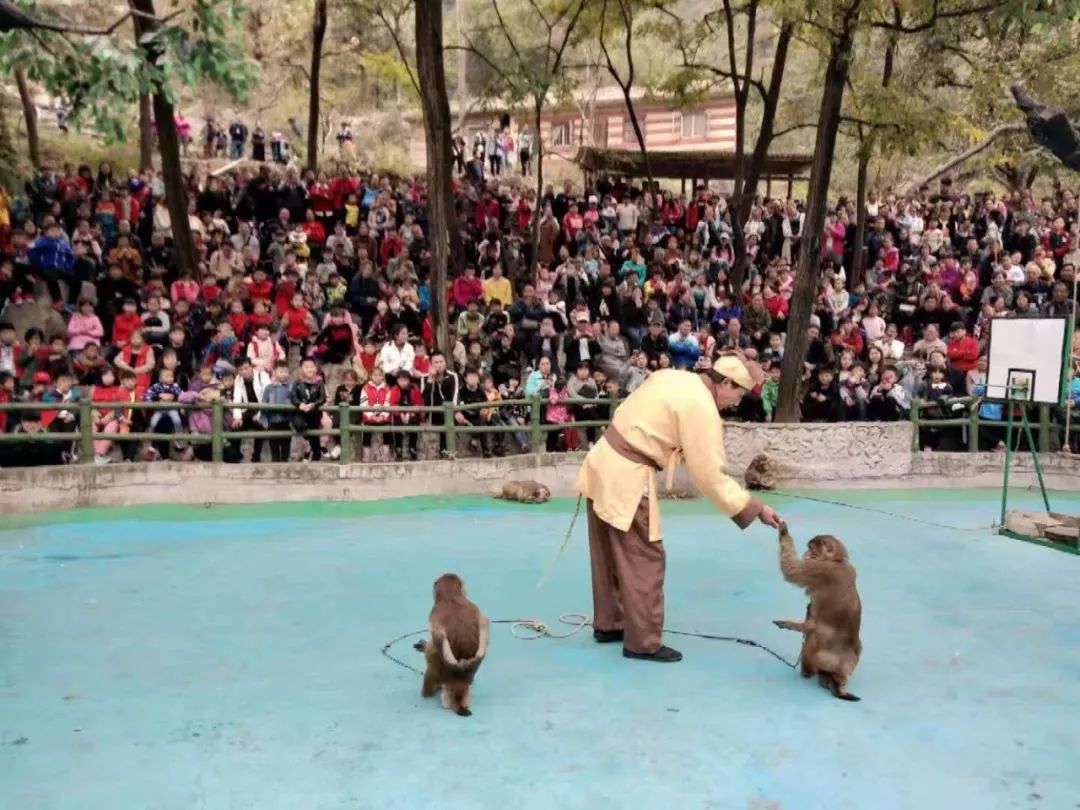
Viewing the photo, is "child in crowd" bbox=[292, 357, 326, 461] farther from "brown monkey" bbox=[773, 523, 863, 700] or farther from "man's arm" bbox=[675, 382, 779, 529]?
"brown monkey" bbox=[773, 523, 863, 700]

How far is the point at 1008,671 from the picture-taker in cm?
622

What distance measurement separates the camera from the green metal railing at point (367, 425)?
10.4m

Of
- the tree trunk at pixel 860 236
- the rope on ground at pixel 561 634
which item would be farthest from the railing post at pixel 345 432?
the tree trunk at pixel 860 236

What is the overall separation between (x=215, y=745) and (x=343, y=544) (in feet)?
14.0

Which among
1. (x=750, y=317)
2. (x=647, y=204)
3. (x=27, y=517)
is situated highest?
(x=647, y=204)

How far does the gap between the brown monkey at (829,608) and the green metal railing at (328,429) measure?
6042mm

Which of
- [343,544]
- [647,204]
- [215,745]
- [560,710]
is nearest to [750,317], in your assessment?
[647,204]

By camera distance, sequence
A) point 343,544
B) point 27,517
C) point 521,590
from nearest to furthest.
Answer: point 521,590
point 343,544
point 27,517

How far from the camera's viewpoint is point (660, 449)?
6203 mm

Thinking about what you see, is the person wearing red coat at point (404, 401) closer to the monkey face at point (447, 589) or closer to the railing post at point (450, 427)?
the railing post at point (450, 427)

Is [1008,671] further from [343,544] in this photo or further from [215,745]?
[343,544]

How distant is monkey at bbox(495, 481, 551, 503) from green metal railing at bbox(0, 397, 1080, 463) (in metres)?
0.71

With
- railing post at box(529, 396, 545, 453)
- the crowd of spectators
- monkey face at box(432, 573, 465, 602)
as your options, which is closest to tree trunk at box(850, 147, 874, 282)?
the crowd of spectators

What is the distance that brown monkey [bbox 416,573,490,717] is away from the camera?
534 centimetres
